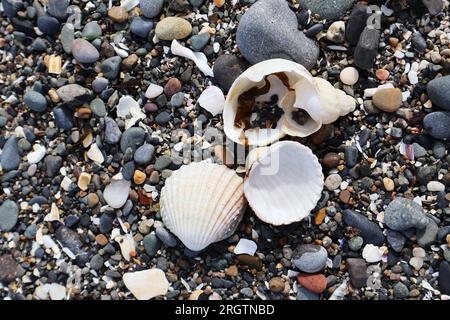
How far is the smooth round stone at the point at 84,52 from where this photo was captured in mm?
2605

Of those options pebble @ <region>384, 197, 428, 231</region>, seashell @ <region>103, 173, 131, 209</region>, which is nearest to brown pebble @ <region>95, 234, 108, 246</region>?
seashell @ <region>103, 173, 131, 209</region>

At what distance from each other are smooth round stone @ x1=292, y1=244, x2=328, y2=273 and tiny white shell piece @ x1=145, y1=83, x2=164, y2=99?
1.00 meters

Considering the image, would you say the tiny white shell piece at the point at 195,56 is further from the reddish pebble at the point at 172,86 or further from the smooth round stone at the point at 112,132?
the smooth round stone at the point at 112,132

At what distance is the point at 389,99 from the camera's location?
2.51 m

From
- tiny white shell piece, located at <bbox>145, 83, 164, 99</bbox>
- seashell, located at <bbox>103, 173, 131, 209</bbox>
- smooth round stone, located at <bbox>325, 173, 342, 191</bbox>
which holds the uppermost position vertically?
tiny white shell piece, located at <bbox>145, 83, 164, 99</bbox>

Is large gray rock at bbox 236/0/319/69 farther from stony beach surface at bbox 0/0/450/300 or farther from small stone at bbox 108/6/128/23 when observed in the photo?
small stone at bbox 108/6/128/23

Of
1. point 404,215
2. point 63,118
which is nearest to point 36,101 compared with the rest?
point 63,118

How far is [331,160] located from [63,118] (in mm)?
1296

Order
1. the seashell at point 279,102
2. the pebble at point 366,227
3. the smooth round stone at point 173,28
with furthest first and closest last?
1. the smooth round stone at point 173,28
2. the pebble at point 366,227
3. the seashell at point 279,102

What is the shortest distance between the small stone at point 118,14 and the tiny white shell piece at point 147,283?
1.22 m

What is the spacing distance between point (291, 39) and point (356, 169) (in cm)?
67

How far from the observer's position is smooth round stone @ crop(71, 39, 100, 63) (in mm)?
2605

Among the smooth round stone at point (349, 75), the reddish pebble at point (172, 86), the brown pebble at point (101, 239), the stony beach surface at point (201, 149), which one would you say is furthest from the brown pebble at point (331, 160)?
the brown pebble at point (101, 239)
